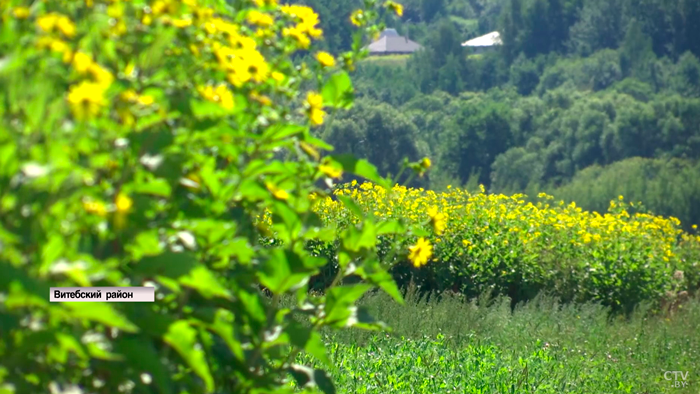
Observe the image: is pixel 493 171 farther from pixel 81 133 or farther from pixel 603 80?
pixel 81 133

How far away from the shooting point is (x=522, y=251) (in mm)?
8258

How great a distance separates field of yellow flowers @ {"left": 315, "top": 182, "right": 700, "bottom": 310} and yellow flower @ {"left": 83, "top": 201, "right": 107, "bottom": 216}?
6.12 m

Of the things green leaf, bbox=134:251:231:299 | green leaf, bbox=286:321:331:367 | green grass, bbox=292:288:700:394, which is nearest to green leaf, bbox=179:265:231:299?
green leaf, bbox=134:251:231:299

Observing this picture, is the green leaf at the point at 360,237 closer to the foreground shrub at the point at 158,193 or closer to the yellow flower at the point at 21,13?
the foreground shrub at the point at 158,193

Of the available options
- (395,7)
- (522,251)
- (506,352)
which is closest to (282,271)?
(395,7)

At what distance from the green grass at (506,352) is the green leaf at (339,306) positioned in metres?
1.96

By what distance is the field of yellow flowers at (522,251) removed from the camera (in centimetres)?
794

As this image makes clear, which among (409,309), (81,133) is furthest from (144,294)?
(409,309)

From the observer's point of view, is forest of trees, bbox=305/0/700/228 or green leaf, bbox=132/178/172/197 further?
forest of trees, bbox=305/0/700/228

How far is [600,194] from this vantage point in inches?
1556

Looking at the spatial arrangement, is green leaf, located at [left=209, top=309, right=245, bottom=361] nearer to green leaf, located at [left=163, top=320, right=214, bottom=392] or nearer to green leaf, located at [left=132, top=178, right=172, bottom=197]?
green leaf, located at [left=163, top=320, right=214, bottom=392]

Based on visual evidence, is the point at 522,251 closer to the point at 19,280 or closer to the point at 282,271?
the point at 282,271

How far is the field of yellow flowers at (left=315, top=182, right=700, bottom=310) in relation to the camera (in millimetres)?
7938

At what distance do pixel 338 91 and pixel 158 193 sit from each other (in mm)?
621
